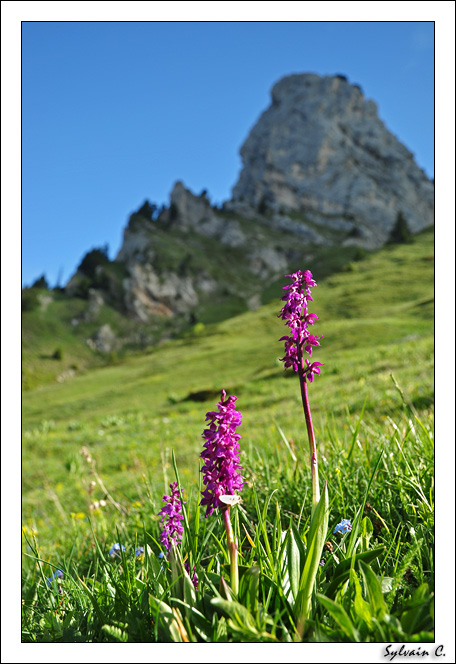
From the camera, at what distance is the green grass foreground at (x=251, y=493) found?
5.51 ft

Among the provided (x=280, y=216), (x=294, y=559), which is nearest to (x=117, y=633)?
(x=294, y=559)

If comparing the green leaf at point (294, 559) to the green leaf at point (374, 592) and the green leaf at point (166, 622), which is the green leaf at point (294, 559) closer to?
the green leaf at point (374, 592)

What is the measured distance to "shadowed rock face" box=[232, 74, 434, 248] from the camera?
17675 centimetres

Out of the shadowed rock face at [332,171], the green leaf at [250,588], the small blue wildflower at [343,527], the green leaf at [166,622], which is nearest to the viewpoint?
the green leaf at [166,622]

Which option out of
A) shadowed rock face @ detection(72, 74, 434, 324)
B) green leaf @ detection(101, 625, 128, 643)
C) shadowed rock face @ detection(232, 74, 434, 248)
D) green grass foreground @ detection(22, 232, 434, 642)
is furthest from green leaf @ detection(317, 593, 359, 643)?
shadowed rock face @ detection(232, 74, 434, 248)


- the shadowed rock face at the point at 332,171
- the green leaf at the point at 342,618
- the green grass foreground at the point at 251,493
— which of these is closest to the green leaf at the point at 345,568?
the green grass foreground at the point at 251,493

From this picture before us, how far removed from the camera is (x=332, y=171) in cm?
18250

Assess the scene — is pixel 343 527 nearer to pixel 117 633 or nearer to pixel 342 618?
pixel 342 618

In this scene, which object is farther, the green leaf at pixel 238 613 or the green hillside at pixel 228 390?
the green hillside at pixel 228 390

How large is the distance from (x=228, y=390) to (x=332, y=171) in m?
180

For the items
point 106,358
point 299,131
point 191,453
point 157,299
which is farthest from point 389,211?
point 191,453

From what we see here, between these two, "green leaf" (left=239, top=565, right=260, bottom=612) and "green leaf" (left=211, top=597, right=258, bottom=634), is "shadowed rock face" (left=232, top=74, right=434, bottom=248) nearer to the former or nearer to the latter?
"green leaf" (left=239, top=565, right=260, bottom=612)

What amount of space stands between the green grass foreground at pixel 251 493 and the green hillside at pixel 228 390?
15cm

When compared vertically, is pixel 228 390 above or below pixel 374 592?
below
